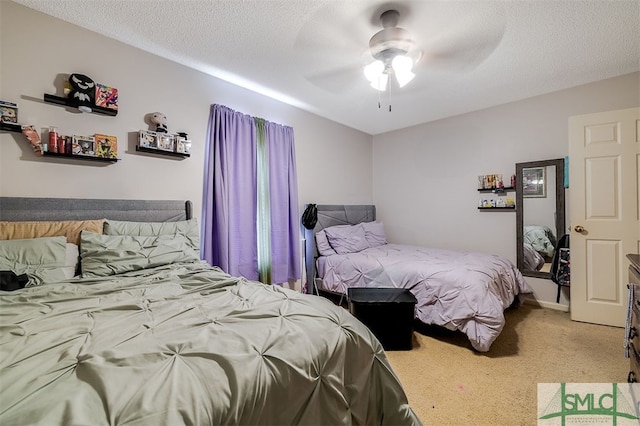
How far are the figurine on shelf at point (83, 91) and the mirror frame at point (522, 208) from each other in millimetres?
4254

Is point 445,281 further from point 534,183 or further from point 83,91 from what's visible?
point 83,91

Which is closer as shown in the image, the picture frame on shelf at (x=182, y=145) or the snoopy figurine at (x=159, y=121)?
the snoopy figurine at (x=159, y=121)

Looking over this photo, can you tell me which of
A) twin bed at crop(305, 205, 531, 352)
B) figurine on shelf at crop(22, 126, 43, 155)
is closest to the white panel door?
twin bed at crop(305, 205, 531, 352)

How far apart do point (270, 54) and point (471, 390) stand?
2888mm

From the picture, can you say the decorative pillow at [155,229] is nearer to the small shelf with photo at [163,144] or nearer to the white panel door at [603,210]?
the small shelf with photo at [163,144]

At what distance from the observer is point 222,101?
9.02ft

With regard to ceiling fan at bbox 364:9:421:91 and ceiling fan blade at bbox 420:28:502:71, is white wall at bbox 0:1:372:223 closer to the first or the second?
ceiling fan at bbox 364:9:421:91

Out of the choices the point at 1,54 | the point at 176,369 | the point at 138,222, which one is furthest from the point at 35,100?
the point at 176,369

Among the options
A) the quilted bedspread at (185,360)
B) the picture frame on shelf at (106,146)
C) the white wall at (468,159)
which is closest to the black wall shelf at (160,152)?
the picture frame on shelf at (106,146)

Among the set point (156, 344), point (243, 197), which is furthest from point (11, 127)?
point (156, 344)

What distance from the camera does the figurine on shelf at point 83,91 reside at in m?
A: 1.87

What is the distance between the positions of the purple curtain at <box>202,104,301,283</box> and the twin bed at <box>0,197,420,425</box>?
800 mm

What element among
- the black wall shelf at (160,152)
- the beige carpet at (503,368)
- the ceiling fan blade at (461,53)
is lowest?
the beige carpet at (503,368)

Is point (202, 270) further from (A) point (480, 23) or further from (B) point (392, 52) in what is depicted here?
(A) point (480, 23)
